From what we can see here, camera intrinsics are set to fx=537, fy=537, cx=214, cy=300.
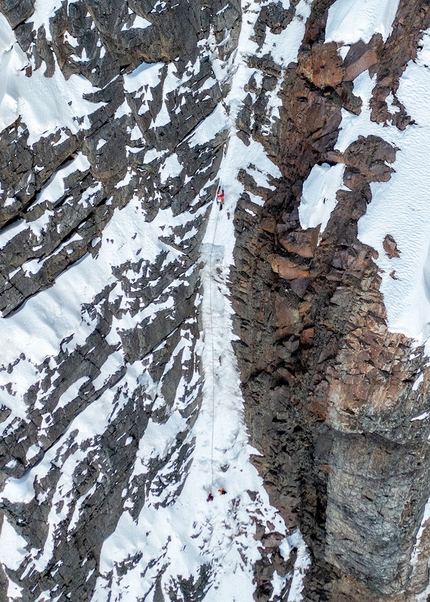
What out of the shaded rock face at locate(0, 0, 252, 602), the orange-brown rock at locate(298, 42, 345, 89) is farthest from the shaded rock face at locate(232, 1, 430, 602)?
the shaded rock face at locate(0, 0, 252, 602)

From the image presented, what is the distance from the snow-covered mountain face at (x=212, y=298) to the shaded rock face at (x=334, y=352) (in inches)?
2.6

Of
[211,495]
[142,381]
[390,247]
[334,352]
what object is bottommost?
[211,495]

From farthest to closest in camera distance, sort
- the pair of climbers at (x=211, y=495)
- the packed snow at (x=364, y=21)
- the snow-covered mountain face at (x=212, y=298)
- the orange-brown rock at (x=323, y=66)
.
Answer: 1. the pair of climbers at (x=211, y=495)
2. the orange-brown rock at (x=323, y=66)
3. the packed snow at (x=364, y=21)
4. the snow-covered mountain face at (x=212, y=298)

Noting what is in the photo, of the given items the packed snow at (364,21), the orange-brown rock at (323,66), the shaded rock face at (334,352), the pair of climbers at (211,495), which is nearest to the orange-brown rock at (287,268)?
the shaded rock face at (334,352)

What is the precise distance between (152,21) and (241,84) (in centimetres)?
356

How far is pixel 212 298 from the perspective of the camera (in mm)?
16828

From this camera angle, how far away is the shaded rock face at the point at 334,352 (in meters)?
14.1

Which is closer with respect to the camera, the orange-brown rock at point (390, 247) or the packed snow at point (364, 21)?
the orange-brown rock at point (390, 247)

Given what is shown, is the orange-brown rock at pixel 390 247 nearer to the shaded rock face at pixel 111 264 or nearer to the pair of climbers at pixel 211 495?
the shaded rock face at pixel 111 264

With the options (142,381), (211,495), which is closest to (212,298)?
(142,381)

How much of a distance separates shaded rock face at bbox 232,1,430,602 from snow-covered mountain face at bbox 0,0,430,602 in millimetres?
66

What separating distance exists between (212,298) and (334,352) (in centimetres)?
426

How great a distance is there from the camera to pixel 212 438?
17625 millimetres

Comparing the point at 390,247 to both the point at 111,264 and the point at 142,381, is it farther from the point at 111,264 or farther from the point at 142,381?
the point at 142,381
